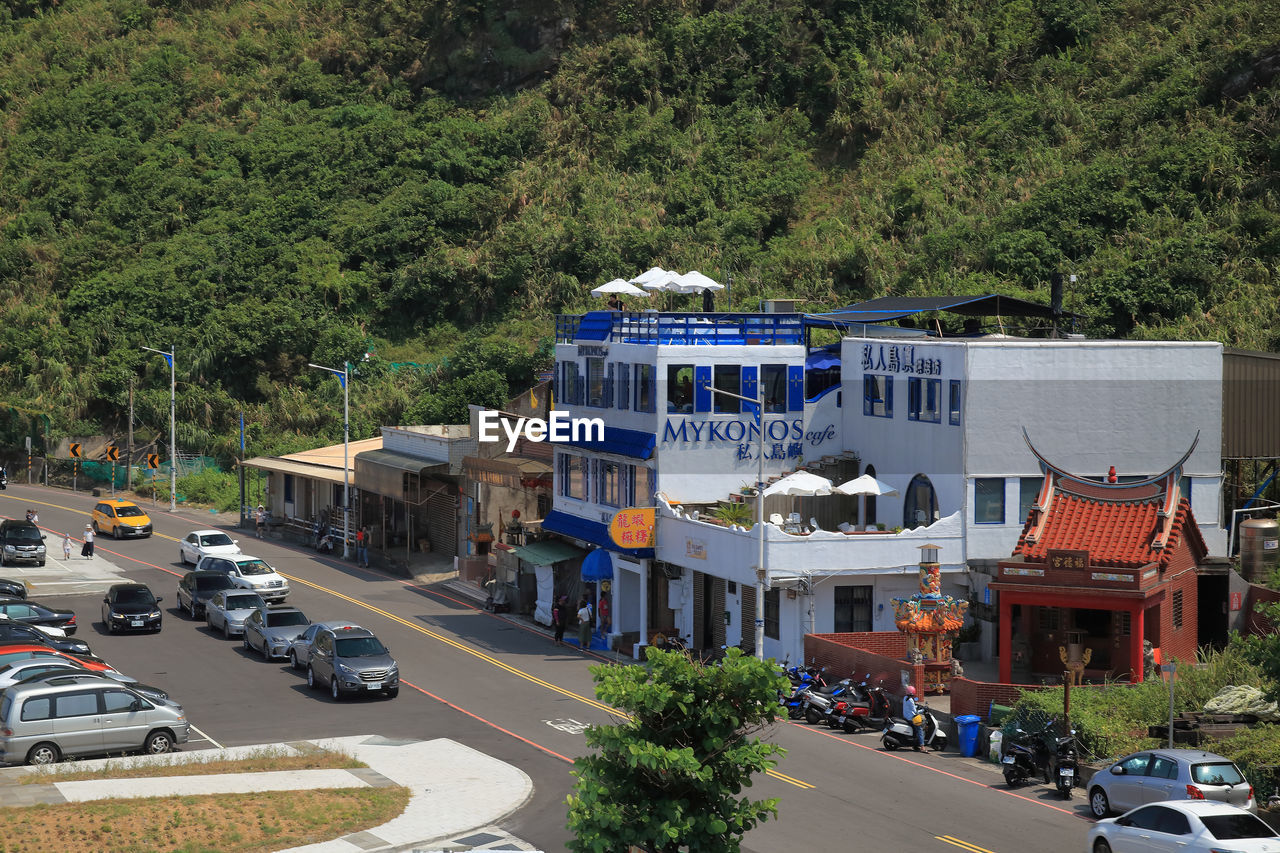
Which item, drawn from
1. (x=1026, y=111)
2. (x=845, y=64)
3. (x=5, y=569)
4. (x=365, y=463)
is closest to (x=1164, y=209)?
(x=1026, y=111)

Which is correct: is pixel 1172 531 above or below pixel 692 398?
below

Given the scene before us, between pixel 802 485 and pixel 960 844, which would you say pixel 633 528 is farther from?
pixel 960 844

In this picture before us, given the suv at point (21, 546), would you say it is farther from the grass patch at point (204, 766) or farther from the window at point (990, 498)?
the window at point (990, 498)

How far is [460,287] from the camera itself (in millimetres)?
95812

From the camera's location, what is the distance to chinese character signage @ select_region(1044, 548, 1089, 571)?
37781 millimetres

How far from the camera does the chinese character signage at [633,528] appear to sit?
46719mm

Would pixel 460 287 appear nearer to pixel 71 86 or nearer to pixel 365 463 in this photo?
pixel 365 463

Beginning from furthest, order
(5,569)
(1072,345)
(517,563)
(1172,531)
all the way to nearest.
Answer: (5,569) < (517,563) < (1072,345) < (1172,531)

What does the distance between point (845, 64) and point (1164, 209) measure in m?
31.7

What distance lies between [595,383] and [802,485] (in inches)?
414

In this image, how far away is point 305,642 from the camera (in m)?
44.0

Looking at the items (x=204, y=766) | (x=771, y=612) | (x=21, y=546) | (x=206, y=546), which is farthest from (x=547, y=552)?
(x=21, y=546)

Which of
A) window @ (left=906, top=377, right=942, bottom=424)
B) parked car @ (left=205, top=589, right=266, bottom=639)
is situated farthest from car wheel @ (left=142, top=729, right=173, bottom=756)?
window @ (left=906, top=377, right=942, bottom=424)

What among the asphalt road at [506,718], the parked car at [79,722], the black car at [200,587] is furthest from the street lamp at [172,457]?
the parked car at [79,722]
